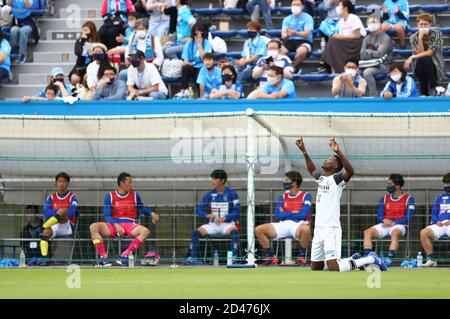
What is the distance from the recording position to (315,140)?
19516 millimetres

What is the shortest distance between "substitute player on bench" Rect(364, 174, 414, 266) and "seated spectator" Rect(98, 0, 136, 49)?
704cm

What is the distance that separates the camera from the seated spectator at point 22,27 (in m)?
24.5

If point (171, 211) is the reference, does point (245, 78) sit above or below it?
above

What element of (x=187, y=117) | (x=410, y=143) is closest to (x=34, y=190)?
(x=187, y=117)

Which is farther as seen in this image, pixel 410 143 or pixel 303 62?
pixel 303 62

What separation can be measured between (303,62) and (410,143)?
411 cm

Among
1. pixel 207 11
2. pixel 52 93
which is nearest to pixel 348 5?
pixel 207 11

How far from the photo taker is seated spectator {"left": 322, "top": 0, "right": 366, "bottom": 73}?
21875mm

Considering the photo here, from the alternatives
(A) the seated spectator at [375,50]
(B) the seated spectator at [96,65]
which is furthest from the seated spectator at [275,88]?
(B) the seated spectator at [96,65]

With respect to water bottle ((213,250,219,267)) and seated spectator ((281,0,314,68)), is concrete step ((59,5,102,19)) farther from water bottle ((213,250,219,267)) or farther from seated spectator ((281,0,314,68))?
water bottle ((213,250,219,267))

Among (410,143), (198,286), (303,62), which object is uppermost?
(303,62)

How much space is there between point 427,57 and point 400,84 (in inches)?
39.1

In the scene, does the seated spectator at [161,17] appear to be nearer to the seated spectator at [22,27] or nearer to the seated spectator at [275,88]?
the seated spectator at [22,27]
